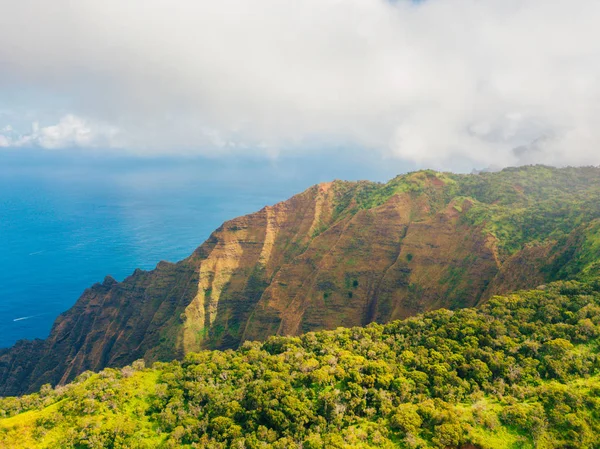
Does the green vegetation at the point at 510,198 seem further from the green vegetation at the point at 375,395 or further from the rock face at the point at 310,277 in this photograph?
the green vegetation at the point at 375,395

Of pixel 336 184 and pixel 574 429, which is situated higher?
pixel 336 184

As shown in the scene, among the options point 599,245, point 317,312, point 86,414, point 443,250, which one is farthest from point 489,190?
point 86,414

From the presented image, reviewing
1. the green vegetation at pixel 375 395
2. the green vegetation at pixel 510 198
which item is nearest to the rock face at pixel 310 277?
the green vegetation at pixel 510 198

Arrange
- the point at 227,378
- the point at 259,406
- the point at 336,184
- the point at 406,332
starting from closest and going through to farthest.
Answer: the point at 259,406
the point at 227,378
the point at 406,332
the point at 336,184

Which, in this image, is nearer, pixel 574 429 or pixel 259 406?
pixel 574 429

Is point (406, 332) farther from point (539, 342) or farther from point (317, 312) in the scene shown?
point (317, 312)

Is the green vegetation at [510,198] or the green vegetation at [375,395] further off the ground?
the green vegetation at [510,198]

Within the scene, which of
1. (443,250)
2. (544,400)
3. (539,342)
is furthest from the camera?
(443,250)
